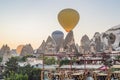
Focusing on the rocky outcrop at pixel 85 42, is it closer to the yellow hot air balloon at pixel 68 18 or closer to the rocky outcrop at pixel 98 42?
the rocky outcrop at pixel 98 42

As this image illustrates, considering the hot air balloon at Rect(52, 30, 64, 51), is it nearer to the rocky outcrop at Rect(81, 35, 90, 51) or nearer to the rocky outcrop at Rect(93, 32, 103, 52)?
the rocky outcrop at Rect(81, 35, 90, 51)

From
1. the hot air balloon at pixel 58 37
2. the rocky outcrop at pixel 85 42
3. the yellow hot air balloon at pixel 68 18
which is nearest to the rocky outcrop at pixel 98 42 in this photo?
the hot air balloon at pixel 58 37

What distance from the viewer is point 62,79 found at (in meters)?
23.3

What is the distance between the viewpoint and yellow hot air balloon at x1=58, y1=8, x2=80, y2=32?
28.3 m

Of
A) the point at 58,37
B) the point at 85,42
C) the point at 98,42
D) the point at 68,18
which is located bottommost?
the point at 68,18

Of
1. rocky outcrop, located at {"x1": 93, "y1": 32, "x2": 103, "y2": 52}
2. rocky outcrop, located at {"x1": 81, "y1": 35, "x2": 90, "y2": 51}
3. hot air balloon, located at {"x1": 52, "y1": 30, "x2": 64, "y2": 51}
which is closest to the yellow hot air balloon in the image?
rocky outcrop, located at {"x1": 93, "y1": 32, "x2": 103, "y2": 52}

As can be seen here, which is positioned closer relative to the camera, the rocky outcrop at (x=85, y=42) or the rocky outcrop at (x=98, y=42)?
the rocky outcrop at (x=98, y=42)

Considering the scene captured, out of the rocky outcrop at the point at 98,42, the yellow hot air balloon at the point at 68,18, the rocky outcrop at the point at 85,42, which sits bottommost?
the yellow hot air balloon at the point at 68,18

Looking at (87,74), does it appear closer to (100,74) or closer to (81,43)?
(100,74)

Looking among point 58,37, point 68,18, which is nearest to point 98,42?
point 58,37

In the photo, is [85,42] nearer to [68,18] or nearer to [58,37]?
[58,37]

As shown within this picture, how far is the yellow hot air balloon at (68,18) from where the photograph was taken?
1115 inches

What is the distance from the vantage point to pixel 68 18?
28359 millimetres

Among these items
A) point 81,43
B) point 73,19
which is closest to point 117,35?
point 81,43
